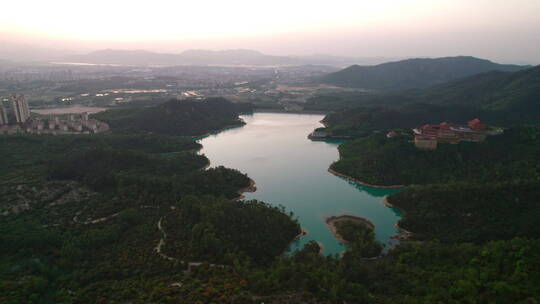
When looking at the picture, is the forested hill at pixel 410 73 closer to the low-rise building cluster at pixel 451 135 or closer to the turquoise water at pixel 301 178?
the turquoise water at pixel 301 178

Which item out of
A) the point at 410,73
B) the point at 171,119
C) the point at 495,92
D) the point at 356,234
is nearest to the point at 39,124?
the point at 171,119

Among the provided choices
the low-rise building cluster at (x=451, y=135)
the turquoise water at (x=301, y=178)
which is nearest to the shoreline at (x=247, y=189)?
the turquoise water at (x=301, y=178)

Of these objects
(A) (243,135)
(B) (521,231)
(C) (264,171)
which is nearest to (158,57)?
(A) (243,135)

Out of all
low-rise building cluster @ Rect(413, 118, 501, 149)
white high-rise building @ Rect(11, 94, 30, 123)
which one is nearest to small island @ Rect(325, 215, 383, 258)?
low-rise building cluster @ Rect(413, 118, 501, 149)

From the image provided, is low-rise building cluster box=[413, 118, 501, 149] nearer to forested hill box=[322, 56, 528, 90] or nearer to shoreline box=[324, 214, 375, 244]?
shoreline box=[324, 214, 375, 244]

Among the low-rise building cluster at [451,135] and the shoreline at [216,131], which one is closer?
the low-rise building cluster at [451,135]

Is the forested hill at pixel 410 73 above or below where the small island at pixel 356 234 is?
above
